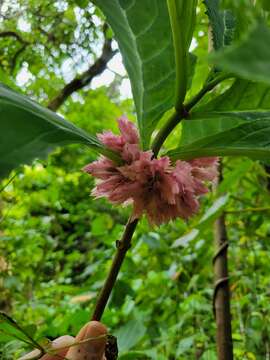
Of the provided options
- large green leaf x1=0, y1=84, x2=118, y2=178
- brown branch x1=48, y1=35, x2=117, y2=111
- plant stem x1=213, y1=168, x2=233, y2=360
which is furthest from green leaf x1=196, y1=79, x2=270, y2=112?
brown branch x1=48, y1=35, x2=117, y2=111

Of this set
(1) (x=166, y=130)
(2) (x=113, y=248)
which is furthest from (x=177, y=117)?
(2) (x=113, y=248)

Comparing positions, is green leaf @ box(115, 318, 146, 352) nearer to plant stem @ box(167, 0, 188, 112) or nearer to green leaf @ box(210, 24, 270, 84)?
plant stem @ box(167, 0, 188, 112)

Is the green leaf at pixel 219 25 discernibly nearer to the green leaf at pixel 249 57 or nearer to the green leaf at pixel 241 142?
the green leaf at pixel 241 142

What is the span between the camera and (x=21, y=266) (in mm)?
1712

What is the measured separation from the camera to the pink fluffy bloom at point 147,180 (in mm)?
331

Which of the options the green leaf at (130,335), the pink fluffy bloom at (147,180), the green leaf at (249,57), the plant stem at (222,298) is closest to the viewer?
the green leaf at (249,57)

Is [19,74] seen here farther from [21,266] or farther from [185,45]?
[185,45]

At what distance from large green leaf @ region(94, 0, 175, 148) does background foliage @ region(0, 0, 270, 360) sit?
55mm

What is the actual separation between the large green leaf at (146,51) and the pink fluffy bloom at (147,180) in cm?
2

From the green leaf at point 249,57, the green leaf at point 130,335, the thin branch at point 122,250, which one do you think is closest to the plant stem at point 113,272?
the thin branch at point 122,250

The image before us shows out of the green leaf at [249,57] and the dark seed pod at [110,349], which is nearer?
the green leaf at [249,57]

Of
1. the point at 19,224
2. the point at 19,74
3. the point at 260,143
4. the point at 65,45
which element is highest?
the point at 65,45

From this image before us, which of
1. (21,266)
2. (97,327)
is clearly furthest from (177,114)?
(21,266)

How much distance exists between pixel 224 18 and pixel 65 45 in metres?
1.66
